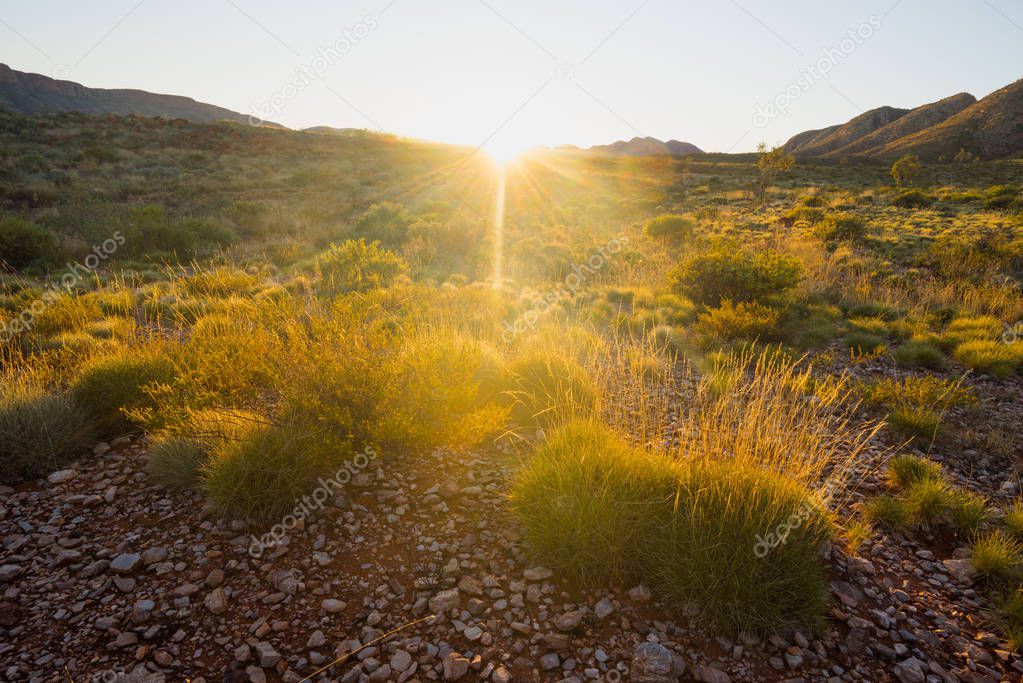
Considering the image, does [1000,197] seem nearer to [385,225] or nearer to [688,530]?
[385,225]

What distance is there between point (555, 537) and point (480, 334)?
441 centimetres

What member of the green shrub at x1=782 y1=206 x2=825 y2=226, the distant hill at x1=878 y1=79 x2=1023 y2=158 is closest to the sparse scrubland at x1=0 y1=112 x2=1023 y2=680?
the green shrub at x1=782 y1=206 x2=825 y2=226

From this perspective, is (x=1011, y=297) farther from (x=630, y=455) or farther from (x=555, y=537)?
(x=555, y=537)

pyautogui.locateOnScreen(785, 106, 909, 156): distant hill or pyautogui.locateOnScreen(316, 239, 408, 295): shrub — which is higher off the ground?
pyautogui.locateOnScreen(785, 106, 909, 156): distant hill

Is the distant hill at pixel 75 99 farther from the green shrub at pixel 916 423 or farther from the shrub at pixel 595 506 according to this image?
the green shrub at pixel 916 423

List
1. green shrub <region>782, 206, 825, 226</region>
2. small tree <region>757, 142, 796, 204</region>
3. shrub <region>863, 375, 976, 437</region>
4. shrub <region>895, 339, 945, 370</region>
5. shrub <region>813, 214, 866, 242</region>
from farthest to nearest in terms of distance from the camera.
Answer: small tree <region>757, 142, 796, 204</region>, green shrub <region>782, 206, 825, 226</region>, shrub <region>813, 214, 866, 242</region>, shrub <region>895, 339, 945, 370</region>, shrub <region>863, 375, 976, 437</region>

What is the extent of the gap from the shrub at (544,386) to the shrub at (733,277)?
6182 millimetres

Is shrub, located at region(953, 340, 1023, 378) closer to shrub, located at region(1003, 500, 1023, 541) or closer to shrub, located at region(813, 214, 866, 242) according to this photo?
shrub, located at region(1003, 500, 1023, 541)

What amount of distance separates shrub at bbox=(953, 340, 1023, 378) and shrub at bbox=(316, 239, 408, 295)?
417 inches

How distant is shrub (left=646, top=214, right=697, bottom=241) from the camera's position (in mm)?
21672

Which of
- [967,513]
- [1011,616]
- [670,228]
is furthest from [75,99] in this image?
[1011,616]

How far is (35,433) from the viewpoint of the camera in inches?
159

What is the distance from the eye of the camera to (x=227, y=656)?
2520mm

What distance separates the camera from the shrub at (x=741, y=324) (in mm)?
8508
